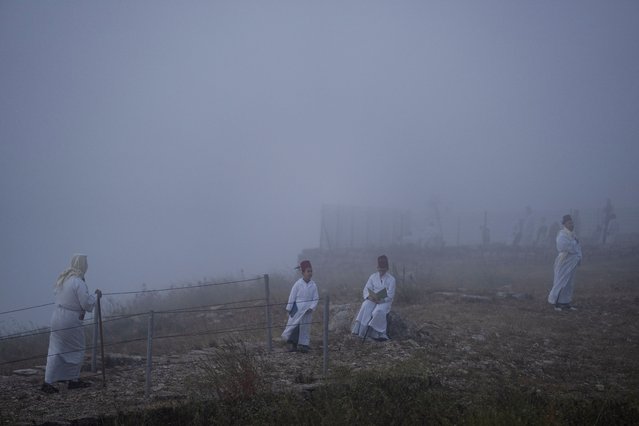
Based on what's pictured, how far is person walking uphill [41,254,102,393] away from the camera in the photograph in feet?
21.1

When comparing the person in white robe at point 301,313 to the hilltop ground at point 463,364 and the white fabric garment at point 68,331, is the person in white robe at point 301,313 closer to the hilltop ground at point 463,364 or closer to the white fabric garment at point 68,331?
the hilltop ground at point 463,364

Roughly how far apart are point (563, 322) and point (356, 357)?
18.3ft

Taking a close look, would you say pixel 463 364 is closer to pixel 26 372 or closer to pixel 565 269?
pixel 565 269

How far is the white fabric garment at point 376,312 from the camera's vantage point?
857cm

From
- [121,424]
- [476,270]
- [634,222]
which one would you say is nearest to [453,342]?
[121,424]

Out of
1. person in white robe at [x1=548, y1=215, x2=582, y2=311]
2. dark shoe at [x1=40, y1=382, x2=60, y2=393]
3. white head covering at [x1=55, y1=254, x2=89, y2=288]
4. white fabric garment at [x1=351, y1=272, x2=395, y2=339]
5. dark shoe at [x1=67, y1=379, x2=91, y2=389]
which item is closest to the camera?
dark shoe at [x1=40, y1=382, x2=60, y2=393]

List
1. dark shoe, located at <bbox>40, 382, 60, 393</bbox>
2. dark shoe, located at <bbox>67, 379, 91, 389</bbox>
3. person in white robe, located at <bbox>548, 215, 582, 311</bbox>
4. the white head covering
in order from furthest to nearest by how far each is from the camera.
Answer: person in white robe, located at <bbox>548, 215, 582, 311</bbox> < the white head covering < dark shoe, located at <bbox>67, 379, 91, 389</bbox> < dark shoe, located at <bbox>40, 382, 60, 393</bbox>

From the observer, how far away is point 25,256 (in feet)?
135

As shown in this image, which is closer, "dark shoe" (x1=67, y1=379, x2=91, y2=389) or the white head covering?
"dark shoe" (x1=67, y1=379, x2=91, y2=389)

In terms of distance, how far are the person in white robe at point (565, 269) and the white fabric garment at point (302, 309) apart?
7.17m

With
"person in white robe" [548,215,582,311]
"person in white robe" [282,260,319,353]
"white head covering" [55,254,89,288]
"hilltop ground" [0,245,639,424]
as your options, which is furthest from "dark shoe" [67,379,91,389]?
"person in white robe" [548,215,582,311]

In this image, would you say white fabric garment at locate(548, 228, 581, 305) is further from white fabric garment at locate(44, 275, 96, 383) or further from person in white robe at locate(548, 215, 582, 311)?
white fabric garment at locate(44, 275, 96, 383)

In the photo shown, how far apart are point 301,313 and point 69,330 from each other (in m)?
3.77

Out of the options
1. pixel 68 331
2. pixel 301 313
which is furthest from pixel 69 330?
pixel 301 313
